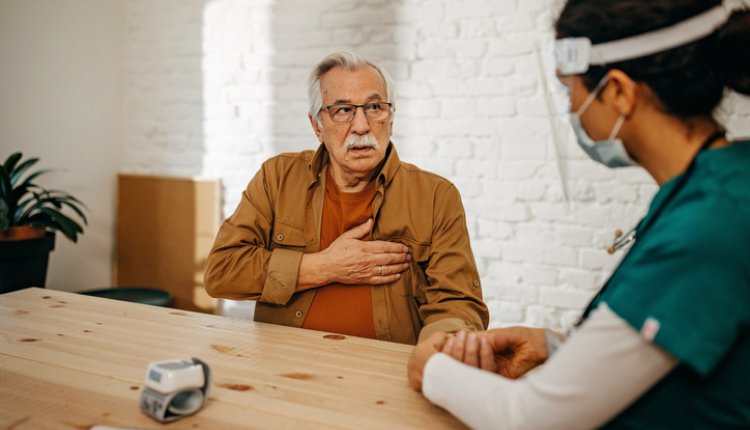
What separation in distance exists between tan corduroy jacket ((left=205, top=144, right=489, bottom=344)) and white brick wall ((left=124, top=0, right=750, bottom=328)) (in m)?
0.80

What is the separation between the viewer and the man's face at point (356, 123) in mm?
1725

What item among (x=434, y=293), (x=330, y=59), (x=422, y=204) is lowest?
(x=434, y=293)

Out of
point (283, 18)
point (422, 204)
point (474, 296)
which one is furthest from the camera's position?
point (283, 18)

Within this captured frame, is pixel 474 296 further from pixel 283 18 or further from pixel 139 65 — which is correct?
pixel 139 65

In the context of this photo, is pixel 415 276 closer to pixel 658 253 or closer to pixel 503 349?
pixel 503 349

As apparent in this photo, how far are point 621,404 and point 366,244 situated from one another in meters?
0.98

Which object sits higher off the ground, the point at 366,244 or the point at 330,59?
the point at 330,59

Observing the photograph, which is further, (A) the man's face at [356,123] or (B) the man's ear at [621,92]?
(A) the man's face at [356,123]

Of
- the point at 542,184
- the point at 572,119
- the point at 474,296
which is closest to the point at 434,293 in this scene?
the point at 474,296

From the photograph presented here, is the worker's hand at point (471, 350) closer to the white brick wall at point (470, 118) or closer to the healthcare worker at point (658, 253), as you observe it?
the healthcare worker at point (658, 253)

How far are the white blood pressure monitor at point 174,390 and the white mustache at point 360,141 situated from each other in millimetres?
905

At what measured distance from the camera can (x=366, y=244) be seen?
165 centimetres

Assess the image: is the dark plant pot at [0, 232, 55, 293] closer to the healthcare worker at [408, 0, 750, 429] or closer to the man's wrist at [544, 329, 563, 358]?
the healthcare worker at [408, 0, 750, 429]

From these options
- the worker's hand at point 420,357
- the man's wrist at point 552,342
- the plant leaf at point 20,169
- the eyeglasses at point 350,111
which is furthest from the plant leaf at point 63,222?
the man's wrist at point 552,342
